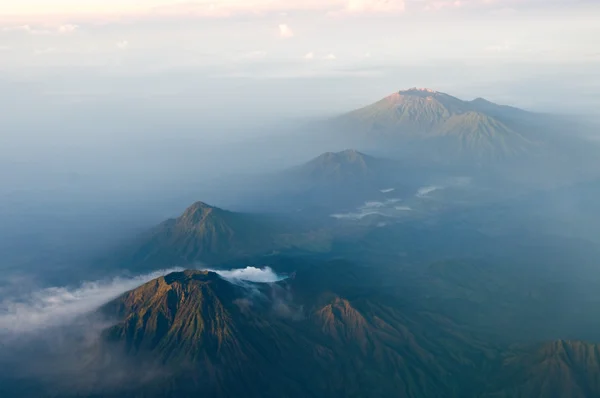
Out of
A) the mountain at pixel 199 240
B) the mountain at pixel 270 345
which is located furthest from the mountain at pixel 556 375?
the mountain at pixel 199 240

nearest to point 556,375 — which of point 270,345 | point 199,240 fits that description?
point 270,345

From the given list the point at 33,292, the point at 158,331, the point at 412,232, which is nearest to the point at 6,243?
the point at 33,292

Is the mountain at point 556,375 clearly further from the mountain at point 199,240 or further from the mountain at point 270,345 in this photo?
the mountain at point 199,240

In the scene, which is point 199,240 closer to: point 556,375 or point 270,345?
point 270,345

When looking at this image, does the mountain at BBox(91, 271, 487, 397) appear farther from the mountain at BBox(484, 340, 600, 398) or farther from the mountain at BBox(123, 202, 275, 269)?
the mountain at BBox(123, 202, 275, 269)

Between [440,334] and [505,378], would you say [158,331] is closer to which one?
[440,334]

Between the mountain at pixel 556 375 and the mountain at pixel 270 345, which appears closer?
the mountain at pixel 556 375

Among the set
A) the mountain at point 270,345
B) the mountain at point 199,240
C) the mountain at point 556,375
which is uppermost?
the mountain at point 199,240

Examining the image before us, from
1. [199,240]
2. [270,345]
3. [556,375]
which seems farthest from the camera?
[199,240]

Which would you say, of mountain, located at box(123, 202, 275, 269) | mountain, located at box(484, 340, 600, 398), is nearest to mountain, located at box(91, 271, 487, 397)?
mountain, located at box(484, 340, 600, 398)

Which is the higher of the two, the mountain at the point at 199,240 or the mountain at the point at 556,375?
the mountain at the point at 199,240
